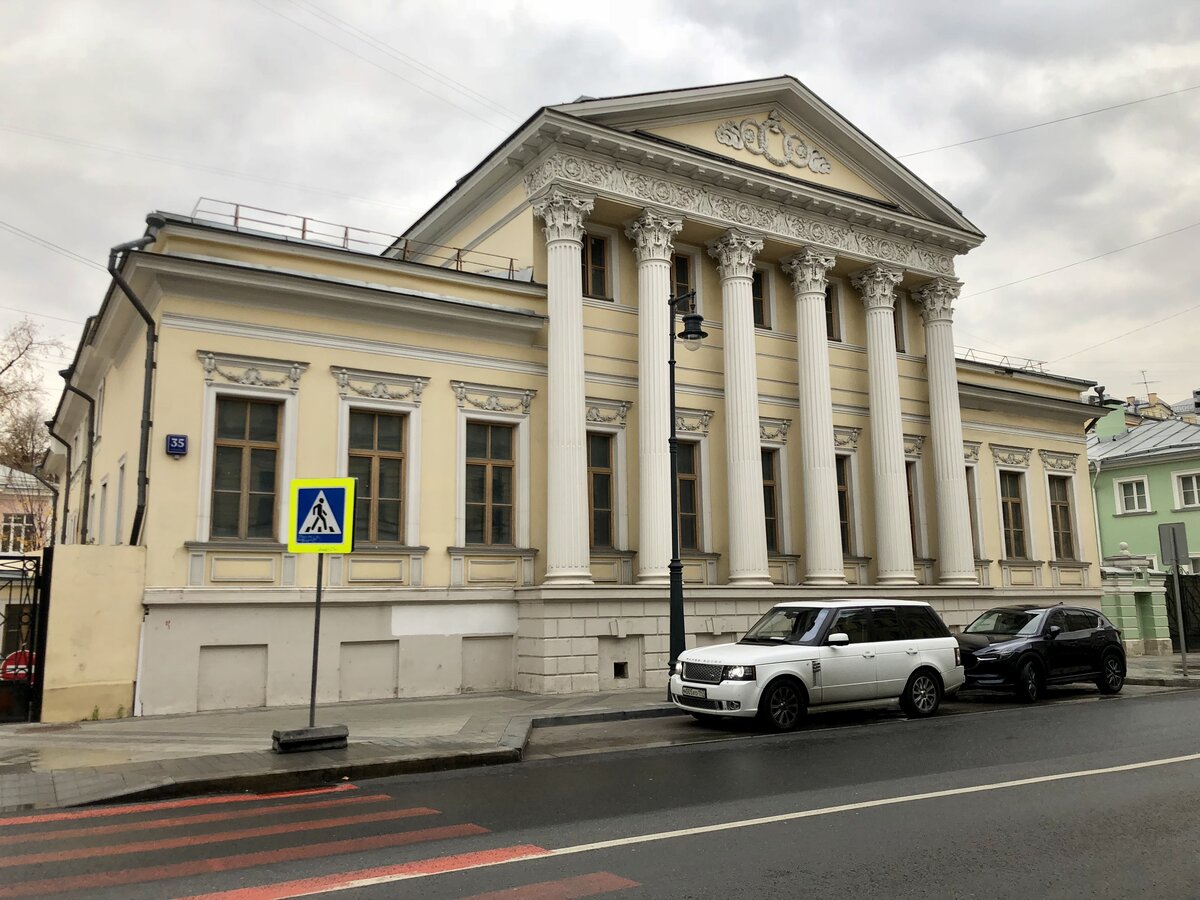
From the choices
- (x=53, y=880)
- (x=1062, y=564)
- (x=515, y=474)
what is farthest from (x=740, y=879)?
(x=1062, y=564)

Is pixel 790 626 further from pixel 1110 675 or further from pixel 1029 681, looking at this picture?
pixel 1110 675

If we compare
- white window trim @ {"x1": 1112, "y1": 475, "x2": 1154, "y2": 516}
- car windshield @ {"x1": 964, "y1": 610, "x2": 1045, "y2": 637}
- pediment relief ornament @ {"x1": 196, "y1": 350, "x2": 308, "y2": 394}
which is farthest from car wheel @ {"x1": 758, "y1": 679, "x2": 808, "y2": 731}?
white window trim @ {"x1": 1112, "y1": 475, "x2": 1154, "y2": 516}

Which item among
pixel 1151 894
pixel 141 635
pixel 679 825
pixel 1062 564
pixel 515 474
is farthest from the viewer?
pixel 1062 564

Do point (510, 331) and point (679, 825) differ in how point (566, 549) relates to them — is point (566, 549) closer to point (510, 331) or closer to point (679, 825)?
point (510, 331)

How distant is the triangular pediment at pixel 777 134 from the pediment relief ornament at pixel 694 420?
19.0 feet

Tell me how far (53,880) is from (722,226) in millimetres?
18632

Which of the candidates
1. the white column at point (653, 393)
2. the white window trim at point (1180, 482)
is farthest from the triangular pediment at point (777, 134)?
the white window trim at point (1180, 482)

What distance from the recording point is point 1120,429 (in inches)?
1917

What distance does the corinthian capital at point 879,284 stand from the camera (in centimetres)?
2459

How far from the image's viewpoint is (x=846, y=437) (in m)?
24.4

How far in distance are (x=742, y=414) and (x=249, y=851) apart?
16013 mm

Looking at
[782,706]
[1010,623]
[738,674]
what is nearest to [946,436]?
[1010,623]

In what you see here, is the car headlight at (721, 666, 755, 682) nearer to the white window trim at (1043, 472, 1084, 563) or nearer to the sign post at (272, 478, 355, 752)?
the sign post at (272, 478, 355, 752)

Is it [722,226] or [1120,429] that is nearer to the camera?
[722,226]
